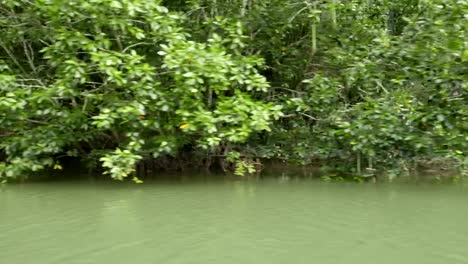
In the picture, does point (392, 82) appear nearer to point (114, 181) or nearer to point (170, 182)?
point (170, 182)

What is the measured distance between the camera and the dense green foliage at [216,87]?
221 inches

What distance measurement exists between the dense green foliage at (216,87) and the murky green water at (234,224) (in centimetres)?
54

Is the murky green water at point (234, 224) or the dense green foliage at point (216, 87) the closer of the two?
the murky green water at point (234, 224)

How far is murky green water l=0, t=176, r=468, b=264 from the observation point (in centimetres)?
344

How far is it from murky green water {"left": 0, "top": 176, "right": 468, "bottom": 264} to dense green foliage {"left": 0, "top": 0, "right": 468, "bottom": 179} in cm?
54

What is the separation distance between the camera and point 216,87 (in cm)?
577

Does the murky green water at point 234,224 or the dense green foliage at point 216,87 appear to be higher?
the dense green foliage at point 216,87

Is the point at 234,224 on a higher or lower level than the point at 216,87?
lower

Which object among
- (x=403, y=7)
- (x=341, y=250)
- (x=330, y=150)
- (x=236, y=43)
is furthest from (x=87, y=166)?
(x=403, y=7)

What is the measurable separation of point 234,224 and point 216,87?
198cm

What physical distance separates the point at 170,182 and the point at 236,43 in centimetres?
206

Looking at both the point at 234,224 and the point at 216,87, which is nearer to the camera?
the point at 234,224

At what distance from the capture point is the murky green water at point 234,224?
3.44 meters

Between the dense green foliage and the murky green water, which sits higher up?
the dense green foliage
